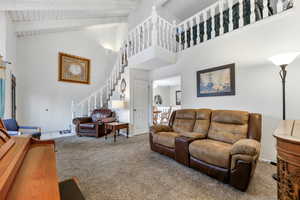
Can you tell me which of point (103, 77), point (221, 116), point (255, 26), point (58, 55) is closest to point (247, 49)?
point (255, 26)

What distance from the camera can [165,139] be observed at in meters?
2.87

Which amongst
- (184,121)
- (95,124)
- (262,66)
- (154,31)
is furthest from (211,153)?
(95,124)

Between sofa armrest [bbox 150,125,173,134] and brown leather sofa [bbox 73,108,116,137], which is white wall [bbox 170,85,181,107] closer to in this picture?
brown leather sofa [bbox 73,108,116,137]

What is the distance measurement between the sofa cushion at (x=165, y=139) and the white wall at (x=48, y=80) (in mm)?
4038

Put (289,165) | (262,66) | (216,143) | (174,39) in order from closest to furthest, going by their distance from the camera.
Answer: (289,165) < (216,143) < (262,66) < (174,39)

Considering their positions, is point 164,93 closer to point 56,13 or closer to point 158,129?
point 158,129

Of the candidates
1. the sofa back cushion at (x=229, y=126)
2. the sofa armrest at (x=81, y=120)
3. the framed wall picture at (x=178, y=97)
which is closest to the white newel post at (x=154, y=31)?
the sofa back cushion at (x=229, y=126)

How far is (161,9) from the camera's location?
5.09m

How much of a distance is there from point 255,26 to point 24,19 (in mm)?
5838

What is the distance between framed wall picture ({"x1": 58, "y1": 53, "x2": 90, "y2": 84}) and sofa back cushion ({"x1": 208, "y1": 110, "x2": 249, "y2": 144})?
5.24 metres

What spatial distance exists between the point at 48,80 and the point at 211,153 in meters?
5.67

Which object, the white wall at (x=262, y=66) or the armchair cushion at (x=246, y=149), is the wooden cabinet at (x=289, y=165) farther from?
the white wall at (x=262, y=66)

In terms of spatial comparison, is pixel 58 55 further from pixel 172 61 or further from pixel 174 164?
pixel 174 164

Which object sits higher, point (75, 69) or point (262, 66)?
point (75, 69)
